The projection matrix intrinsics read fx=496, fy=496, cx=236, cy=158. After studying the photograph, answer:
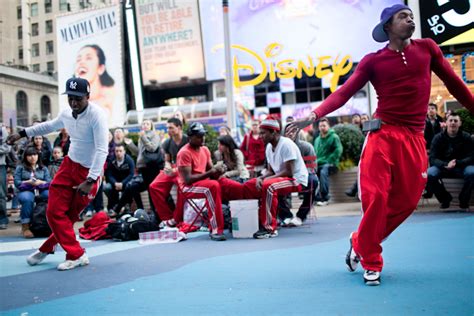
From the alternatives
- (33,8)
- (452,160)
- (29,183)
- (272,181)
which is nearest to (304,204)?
(272,181)

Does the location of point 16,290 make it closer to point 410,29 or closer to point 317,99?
point 410,29

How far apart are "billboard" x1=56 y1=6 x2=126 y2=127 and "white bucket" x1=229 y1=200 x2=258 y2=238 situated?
2336 cm

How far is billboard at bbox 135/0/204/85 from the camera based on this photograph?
26656 millimetres

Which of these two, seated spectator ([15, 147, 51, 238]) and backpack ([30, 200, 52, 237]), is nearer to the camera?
backpack ([30, 200, 52, 237])

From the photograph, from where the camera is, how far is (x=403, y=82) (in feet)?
12.1

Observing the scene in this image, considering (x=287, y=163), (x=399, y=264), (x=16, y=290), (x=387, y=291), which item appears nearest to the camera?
(x=387, y=291)

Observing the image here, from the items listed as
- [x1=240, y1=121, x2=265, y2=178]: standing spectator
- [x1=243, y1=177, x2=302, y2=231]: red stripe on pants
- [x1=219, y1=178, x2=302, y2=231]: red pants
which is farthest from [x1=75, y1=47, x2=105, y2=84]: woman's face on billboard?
[x1=243, y1=177, x2=302, y2=231]: red stripe on pants

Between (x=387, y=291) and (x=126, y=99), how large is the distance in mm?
27203

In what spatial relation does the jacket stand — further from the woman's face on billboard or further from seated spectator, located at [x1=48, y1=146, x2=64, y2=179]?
the woman's face on billboard

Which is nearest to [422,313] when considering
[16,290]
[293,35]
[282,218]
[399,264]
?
[399,264]

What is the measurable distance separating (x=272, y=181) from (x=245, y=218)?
594mm

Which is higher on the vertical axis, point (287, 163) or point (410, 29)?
point (410, 29)

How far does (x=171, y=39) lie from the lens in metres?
27.4

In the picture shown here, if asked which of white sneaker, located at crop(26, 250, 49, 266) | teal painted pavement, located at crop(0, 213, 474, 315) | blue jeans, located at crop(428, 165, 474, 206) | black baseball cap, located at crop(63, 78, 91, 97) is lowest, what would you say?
teal painted pavement, located at crop(0, 213, 474, 315)
